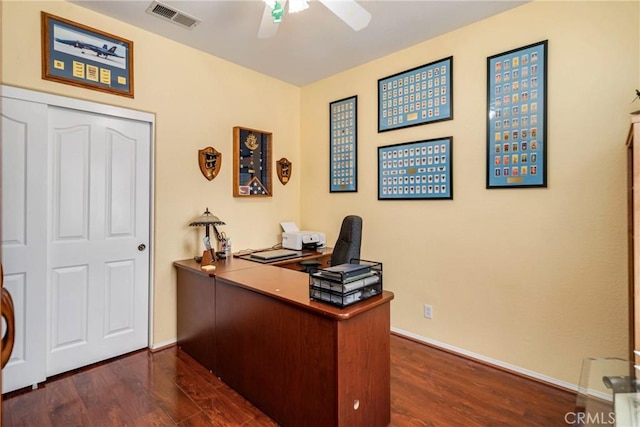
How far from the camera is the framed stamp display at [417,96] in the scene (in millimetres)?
2920

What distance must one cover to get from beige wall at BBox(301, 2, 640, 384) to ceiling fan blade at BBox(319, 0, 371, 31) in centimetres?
113

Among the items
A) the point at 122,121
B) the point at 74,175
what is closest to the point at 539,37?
the point at 122,121

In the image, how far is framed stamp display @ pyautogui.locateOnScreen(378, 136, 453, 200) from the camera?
294 centimetres

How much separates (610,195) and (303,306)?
2112 mm

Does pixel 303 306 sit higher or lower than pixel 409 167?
lower

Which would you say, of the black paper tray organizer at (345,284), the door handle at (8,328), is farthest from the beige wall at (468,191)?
the door handle at (8,328)

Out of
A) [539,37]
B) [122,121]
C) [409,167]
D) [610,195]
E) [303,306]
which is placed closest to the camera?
[303,306]

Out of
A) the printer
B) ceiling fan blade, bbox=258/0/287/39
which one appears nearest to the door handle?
ceiling fan blade, bbox=258/0/287/39

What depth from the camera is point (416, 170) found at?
10.3 ft

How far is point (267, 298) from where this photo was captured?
6.76ft

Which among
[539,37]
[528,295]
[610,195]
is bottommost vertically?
[528,295]

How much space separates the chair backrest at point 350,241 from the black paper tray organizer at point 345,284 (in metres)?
0.64

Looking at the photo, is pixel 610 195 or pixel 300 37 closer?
pixel 610 195

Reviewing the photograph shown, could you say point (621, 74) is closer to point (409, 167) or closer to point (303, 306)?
point (409, 167)
